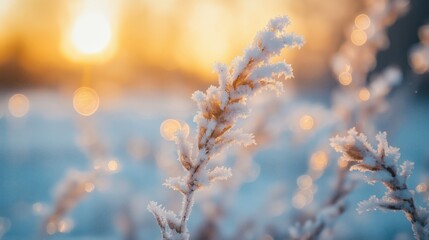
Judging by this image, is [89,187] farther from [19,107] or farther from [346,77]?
[19,107]

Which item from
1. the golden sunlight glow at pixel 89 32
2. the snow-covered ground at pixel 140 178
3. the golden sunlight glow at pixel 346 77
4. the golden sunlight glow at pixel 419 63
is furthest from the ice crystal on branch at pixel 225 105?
the golden sunlight glow at pixel 89 32

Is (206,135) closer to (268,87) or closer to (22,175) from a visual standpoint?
(268,87)

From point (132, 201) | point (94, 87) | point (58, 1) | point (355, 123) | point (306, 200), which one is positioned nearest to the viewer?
point (355, 123)

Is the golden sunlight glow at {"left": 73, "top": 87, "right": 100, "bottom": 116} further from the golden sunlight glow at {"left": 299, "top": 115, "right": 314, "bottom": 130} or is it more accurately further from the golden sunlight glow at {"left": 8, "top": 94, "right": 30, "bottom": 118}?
the golden sunlight glow at {"left": 299, "top": 115, "right": 314, "bottom": 130}

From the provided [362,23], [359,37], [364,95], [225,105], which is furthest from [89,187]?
[362,23]

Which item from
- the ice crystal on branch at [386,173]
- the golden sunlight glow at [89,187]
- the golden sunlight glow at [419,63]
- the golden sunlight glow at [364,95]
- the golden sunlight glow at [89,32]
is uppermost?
the golden sunlight glow at [89,32]

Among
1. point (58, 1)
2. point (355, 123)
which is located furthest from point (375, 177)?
point (58, 1)

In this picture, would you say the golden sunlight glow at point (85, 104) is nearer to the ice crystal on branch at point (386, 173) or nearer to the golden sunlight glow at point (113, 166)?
the golden sunlight glow at point (113, 166)
